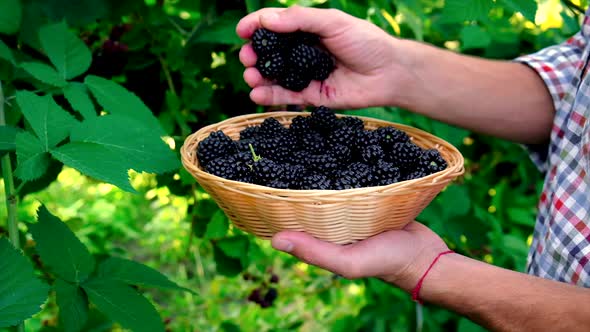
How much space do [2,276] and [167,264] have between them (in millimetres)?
2082

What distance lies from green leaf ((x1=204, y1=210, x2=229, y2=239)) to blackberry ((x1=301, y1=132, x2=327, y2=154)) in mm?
251

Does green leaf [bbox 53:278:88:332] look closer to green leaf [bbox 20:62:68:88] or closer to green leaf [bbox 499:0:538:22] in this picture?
green leaf [bbox 20:62:68:88]

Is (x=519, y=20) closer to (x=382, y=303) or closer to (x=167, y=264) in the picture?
(x=382, y=303)

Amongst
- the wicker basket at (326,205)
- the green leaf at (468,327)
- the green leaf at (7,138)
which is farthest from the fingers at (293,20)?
the green leaf at (468,327)

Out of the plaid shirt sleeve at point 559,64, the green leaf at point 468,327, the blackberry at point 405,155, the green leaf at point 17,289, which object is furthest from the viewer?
the green leaf at point 468,327

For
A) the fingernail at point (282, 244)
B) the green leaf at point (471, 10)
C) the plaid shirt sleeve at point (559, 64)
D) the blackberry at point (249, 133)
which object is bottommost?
the fingernail at point (282, 244)

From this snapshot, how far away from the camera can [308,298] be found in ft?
8.23

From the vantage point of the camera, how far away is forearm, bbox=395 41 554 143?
1573mm

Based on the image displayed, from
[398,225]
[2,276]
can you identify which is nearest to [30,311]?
[2,276]

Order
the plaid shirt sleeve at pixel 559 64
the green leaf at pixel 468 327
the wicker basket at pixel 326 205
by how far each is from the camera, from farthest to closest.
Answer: the green leaf at pixel 468 327 < the plaid shirt sleeve at pixel 559 64 < the wicker basket at pixel 326 205

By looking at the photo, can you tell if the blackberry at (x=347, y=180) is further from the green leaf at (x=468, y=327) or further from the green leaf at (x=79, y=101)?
the green leaf at (x=468, y=327)

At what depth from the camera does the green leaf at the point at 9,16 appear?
114 cm

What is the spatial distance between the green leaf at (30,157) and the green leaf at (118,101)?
0.79 feet

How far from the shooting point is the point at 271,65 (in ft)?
4.65
